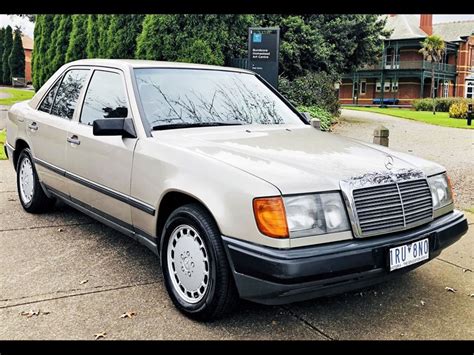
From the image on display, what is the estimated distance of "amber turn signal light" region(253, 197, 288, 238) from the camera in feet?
9.71

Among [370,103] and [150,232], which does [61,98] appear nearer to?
[150,232]

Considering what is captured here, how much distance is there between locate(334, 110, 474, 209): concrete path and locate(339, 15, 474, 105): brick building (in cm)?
2685

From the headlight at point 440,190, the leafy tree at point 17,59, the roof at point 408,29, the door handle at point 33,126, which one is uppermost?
the roof at point 408,29

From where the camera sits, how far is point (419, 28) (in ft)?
162

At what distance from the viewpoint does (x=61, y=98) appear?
17.5ft

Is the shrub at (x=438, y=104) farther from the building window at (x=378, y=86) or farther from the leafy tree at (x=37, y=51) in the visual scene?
the leafy tree at (x=37, y=51)

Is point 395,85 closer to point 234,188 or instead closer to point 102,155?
point 102,155

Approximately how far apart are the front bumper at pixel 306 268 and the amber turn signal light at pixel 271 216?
99 millimetres

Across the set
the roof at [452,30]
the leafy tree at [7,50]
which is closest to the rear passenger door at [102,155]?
the roof at [452,30]

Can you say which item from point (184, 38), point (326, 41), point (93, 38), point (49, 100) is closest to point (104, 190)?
point (49, 100)

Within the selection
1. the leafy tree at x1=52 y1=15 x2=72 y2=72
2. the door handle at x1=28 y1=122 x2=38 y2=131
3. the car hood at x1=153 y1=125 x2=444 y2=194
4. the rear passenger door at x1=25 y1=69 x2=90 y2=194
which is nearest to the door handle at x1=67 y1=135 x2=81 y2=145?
the rear passenger door at x1=25 y1=69 x2=90 y2=194

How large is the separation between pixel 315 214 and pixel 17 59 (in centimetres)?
5687

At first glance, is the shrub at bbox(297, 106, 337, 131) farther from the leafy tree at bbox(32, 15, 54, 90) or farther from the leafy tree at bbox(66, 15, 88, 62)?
the leafy tree at bbox(32, 15, 54, 90)

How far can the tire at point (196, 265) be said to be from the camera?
319cm
